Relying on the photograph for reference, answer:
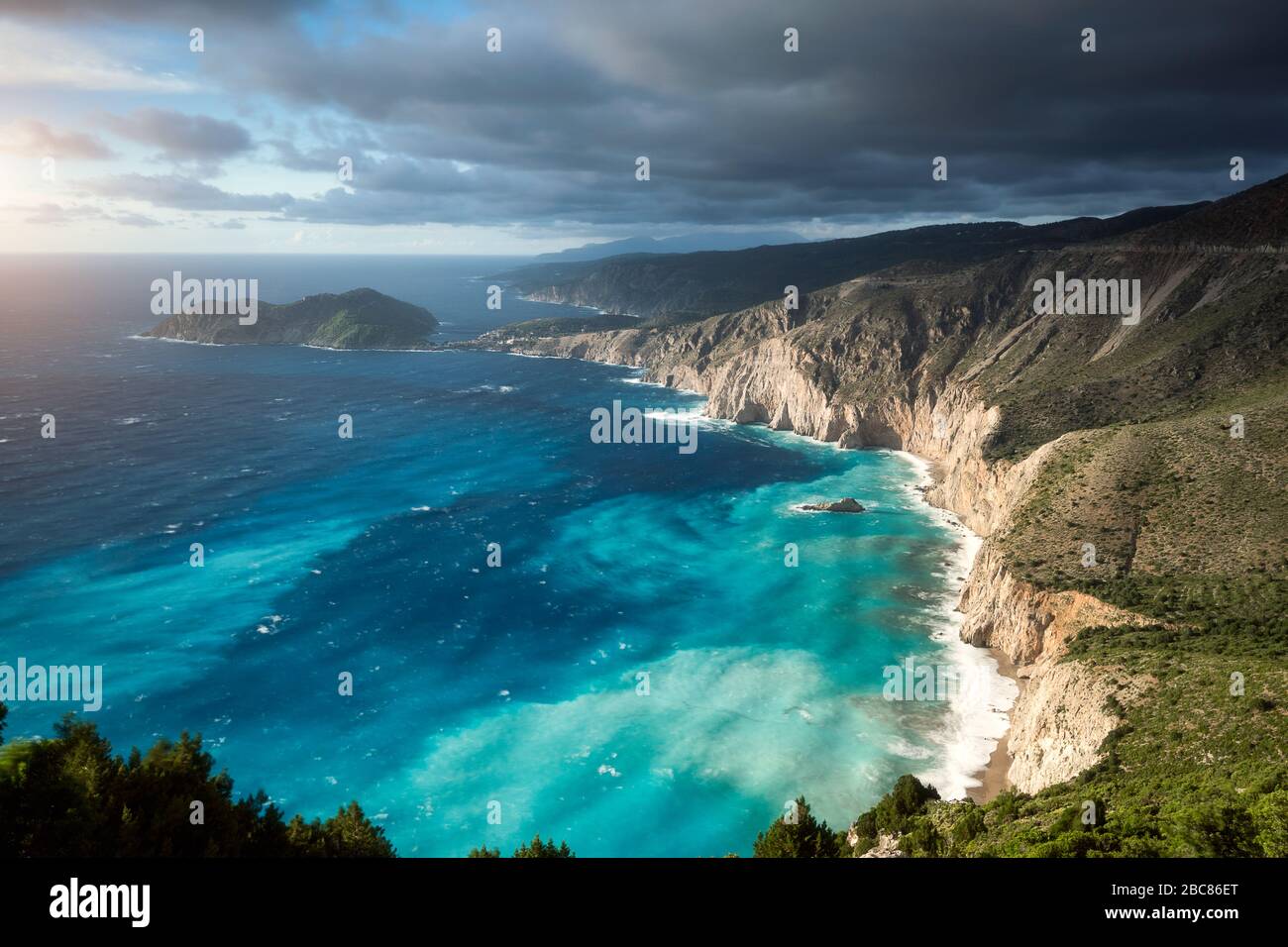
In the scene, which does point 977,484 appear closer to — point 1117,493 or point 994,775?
point 1117,493

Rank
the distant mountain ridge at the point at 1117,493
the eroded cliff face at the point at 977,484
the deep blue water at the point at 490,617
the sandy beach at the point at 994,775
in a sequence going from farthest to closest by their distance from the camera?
the deep blue water at the point at 490,617, the sandy beach at the point at 994,775, the eroded cliff face at the point at 977,484, the distant mountain ridge at the point at 1117,493

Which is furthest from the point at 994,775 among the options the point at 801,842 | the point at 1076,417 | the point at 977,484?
the point at 1076,417

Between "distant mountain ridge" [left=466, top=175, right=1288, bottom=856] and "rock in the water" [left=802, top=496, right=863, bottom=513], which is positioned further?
"rock in the water" [left=802, top=496, right=863, bottom=513]

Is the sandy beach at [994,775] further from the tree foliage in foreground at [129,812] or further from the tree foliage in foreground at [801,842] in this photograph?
the tree foliage in foreground at [129,812]

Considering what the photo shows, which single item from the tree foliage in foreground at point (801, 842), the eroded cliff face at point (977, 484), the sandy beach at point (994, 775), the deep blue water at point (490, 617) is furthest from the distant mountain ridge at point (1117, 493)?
the deep blue water at point (490, 617)

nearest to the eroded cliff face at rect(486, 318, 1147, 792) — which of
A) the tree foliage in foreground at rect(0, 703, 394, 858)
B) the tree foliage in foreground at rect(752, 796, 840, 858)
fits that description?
the tree foliage in foreground at rect(752, 796, 840, 858)

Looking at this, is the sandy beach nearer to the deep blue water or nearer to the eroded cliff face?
the eroded cliff face
